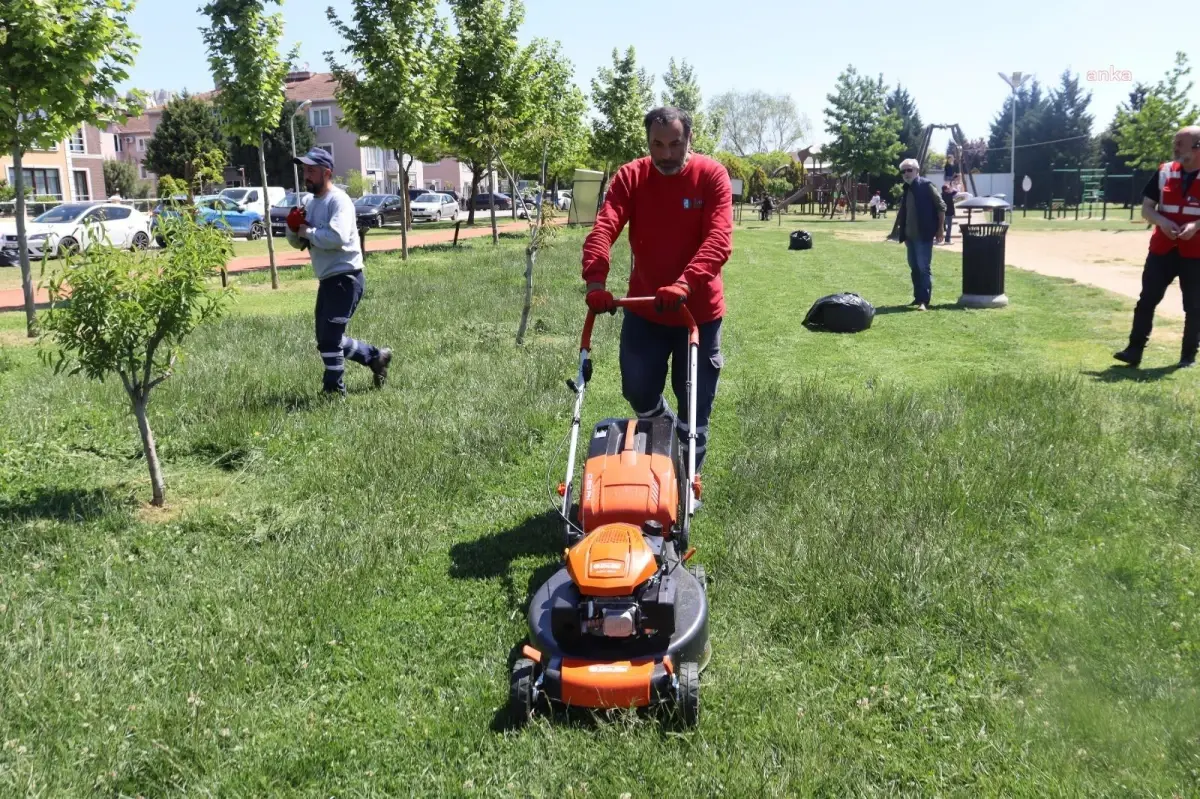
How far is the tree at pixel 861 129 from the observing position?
5297 cm

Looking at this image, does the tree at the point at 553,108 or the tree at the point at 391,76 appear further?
the tree at the point at 553,108

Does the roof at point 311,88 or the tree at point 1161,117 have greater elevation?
the roof at point 311,88

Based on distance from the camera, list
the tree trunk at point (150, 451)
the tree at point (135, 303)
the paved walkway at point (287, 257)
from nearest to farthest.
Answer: the tree at point (135, 303), the tree trunk at point (150, 451), the paved walkway at point (287, 257)

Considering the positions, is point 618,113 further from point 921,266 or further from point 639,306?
point 639,306

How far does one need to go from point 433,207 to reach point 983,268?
126ft

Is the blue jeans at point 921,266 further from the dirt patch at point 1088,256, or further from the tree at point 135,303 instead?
the tree at point 135,303

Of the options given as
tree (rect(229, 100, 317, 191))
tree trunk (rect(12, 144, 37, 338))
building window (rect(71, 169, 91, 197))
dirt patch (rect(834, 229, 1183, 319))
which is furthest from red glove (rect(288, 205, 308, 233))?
building window (rect(71, 169, 91, 197))

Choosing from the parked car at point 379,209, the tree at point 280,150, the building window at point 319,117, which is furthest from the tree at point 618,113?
the building window at point 319,117

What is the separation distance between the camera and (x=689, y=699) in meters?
3.45

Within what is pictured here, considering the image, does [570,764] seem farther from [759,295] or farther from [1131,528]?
[759,295]

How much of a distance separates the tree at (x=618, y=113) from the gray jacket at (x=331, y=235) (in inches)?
1390

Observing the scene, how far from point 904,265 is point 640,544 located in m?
18.7

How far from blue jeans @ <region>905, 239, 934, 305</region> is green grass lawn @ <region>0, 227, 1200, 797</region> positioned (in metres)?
5.13

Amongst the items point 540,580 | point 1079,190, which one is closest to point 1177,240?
point 540,580
